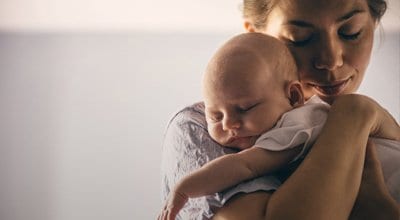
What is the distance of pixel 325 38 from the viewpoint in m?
1.13

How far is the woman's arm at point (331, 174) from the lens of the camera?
2.35 ft

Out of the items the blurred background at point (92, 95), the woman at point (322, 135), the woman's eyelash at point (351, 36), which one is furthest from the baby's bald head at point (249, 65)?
the blurred background at point (92, 95)

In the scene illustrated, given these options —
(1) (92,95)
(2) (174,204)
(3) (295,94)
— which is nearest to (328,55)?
(3) (295,94)

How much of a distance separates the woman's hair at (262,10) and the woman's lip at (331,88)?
8.1 inches

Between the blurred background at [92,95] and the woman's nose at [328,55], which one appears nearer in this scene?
the woman's nose at [328,55]

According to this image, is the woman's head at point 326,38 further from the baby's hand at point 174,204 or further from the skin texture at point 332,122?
the baby's hand at point 174,204

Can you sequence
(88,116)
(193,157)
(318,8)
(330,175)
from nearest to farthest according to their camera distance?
1. (330,175)
2. (193,157)
3. (318,8)
4. (88,116)

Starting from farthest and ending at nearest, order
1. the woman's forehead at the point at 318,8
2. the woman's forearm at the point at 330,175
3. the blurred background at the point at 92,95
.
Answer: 1. the blurred background at the point at 92,95
2. the woman's forehead at the point at 318,8
3. the woman's forearm at the point at 330,175

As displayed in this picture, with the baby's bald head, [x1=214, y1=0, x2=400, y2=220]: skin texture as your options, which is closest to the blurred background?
[x1=214, y1=0, x2=400, y2=220]: skin texture

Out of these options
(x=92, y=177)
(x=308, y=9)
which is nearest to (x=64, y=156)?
(x=92, y=177)

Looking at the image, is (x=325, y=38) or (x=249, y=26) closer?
(x=325, y=38)

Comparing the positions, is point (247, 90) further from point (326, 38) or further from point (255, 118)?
point (326, 38)

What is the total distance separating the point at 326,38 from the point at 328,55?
0.12 feet

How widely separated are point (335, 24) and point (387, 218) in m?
0.52
